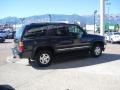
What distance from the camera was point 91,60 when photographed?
42.7ft

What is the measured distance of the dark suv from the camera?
36.7 ft

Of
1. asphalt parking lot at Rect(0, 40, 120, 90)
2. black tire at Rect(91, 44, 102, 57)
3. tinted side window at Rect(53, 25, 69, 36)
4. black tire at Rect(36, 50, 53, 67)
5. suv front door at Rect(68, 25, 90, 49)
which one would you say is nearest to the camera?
asphalt parking lot at Rect(0, 40, 120, 90)

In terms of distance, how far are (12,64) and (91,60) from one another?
390cm

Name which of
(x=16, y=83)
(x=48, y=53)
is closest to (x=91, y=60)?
(x=48, y=53)

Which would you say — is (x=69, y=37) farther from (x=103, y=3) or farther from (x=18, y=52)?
(x=103, y=3)

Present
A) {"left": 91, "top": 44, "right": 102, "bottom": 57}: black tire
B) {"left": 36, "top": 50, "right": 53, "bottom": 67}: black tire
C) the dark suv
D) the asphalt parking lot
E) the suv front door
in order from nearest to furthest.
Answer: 1. the asphalt parking lot
2. the dark suv
3. {"left": 36, "top": 50, "right": 53, "bottom": 67}: black tire
4. the suv front door
5. {"left": 91, "top": 44, "right": 102, "bottom": 57}: black tire

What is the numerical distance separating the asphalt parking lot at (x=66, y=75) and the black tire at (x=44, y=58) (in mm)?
282

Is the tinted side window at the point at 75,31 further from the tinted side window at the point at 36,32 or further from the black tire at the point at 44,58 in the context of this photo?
the black tire at the point at 44,58

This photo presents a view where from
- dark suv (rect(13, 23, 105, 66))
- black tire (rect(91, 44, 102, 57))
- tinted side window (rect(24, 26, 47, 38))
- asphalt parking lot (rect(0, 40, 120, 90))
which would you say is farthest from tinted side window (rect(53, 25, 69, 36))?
black tire (rect(91, 44, 102, 57))

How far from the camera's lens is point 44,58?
1159cm

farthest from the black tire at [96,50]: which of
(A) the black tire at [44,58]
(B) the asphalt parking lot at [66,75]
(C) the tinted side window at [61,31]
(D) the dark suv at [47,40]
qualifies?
(A) the black tire at [44,58]

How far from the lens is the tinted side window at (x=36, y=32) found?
1123 centimetres

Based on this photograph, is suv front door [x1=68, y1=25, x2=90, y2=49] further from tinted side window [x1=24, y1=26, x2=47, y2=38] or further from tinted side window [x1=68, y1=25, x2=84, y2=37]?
tinted side window [x1=24, y1=26, x2=47, y2=38]

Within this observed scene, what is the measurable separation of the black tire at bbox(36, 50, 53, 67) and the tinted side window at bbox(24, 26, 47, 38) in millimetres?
763
